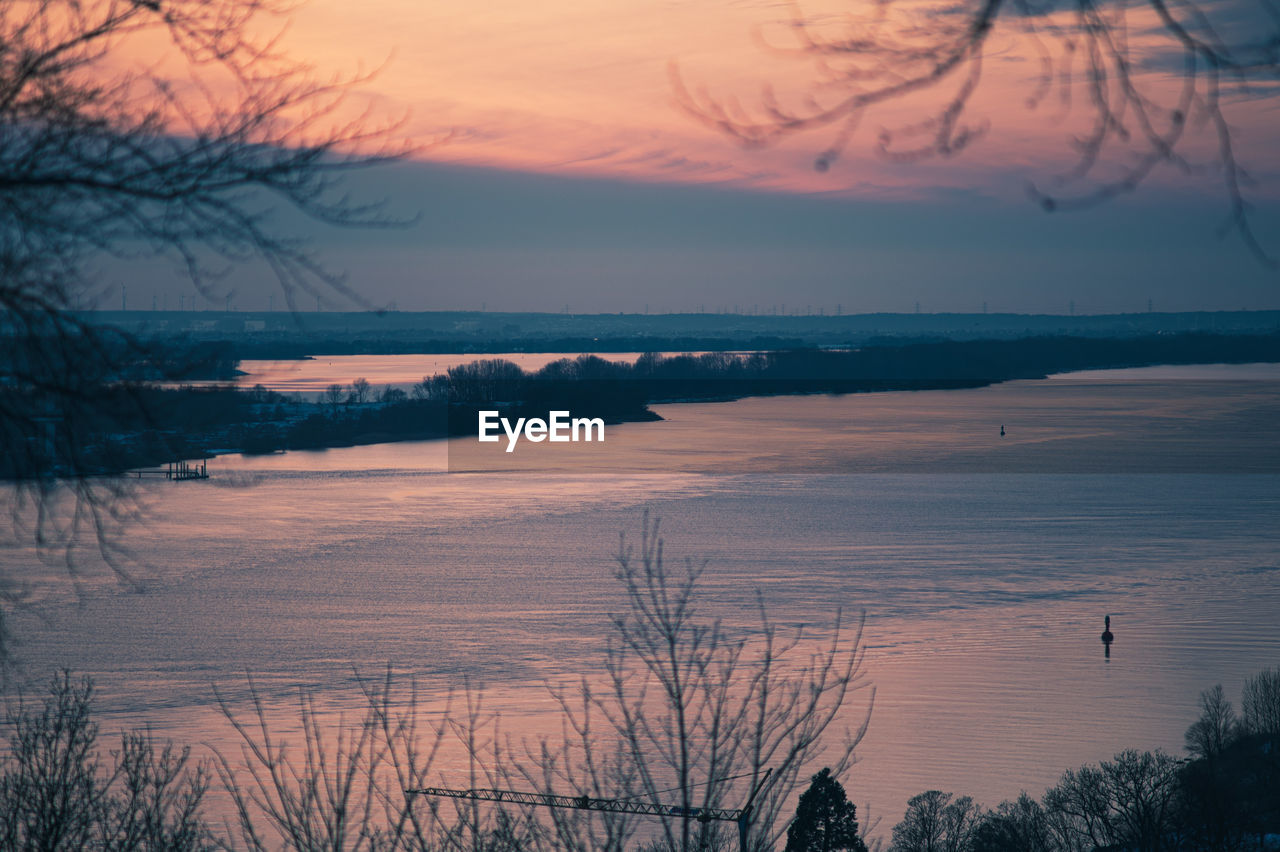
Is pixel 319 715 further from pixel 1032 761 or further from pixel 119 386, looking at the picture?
pixel 119 386

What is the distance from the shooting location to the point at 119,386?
2.09 meters

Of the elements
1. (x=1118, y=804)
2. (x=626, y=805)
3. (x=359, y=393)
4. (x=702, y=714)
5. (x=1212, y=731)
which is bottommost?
(x=1118, y=804)

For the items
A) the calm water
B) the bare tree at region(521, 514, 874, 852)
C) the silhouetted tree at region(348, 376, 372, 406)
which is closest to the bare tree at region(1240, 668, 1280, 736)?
the calm water

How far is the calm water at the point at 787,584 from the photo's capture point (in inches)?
513

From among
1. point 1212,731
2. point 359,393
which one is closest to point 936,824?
point 1212,731

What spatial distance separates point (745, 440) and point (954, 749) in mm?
28306

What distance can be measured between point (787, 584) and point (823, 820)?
899 cm

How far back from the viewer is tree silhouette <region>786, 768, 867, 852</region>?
30.1ft

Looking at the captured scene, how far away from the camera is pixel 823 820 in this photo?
9.44 meters

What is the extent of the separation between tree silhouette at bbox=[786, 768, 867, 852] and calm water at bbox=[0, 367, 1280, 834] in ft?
4.78

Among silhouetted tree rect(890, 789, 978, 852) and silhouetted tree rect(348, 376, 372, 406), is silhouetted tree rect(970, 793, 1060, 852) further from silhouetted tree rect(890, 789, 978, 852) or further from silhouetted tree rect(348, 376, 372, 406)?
silhouetted tree rect(348, 376, 372, 406)

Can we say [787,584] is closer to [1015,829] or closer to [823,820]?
[1015,829]

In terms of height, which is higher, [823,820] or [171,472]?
[171,472]

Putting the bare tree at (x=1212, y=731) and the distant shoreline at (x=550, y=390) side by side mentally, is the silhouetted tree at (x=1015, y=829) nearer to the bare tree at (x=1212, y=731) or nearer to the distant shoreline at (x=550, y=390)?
the bare tree at (x=1212, y=731)
